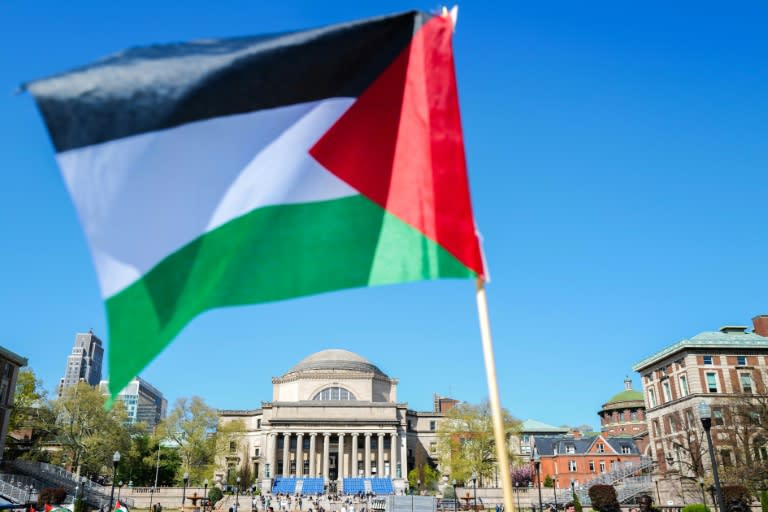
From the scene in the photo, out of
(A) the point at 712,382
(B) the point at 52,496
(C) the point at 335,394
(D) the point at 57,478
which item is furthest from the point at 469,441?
(B) the point at 52,496

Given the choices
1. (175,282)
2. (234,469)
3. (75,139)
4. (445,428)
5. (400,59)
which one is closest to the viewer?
(75,139)

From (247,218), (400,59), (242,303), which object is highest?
(400,59)

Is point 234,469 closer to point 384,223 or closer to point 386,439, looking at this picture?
point 386,439

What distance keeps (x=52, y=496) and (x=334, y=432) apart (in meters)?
88.0

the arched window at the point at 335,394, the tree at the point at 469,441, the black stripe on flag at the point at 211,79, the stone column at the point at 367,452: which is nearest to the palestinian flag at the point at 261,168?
the black stripe on flag at the point at 211,79

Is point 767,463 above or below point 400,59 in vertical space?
below

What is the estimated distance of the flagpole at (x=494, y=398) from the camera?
5.73m

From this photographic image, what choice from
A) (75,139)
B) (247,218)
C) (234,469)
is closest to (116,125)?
(75,139)

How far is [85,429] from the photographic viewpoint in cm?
7319

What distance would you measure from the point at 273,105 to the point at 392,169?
5.27 feet

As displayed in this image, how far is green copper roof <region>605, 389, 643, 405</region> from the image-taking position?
11644 cm

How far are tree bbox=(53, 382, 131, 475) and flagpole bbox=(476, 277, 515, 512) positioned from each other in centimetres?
7306

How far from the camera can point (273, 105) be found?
7.69m

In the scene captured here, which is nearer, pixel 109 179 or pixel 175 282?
pixel 109 179
